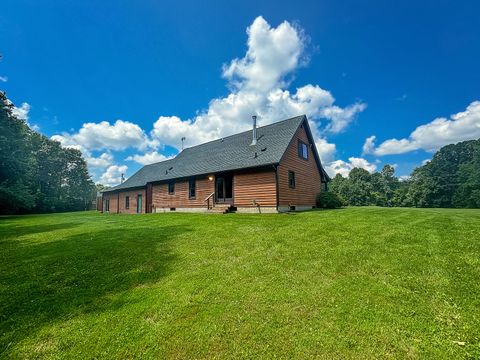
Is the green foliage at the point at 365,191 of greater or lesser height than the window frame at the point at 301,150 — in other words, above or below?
below

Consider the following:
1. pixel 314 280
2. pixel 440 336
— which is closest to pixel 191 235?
pixel 314 280

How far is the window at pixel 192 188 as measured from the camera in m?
18.2

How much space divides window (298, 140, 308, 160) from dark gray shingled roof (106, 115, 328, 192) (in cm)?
163

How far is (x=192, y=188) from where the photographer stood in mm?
18422

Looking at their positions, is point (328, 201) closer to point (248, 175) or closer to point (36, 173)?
point (248, 175)

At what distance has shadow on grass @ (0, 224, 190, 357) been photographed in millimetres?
3363

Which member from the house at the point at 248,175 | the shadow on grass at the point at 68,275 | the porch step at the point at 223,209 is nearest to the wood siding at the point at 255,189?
the house at the point at 248,175

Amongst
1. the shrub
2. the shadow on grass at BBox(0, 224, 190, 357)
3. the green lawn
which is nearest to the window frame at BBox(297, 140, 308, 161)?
the shrub

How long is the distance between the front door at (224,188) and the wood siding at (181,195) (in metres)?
0.45

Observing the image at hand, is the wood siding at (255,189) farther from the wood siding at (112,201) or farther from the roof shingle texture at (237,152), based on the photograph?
the wood siding at (112,201)

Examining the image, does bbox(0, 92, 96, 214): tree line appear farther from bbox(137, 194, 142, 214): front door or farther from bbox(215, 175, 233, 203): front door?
bbox(215, 175, 233, 203): front door

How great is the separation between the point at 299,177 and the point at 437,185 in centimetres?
4234

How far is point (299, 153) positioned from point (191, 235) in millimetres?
11886

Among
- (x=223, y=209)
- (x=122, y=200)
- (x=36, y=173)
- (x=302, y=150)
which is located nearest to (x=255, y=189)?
(x=223, y=209)
